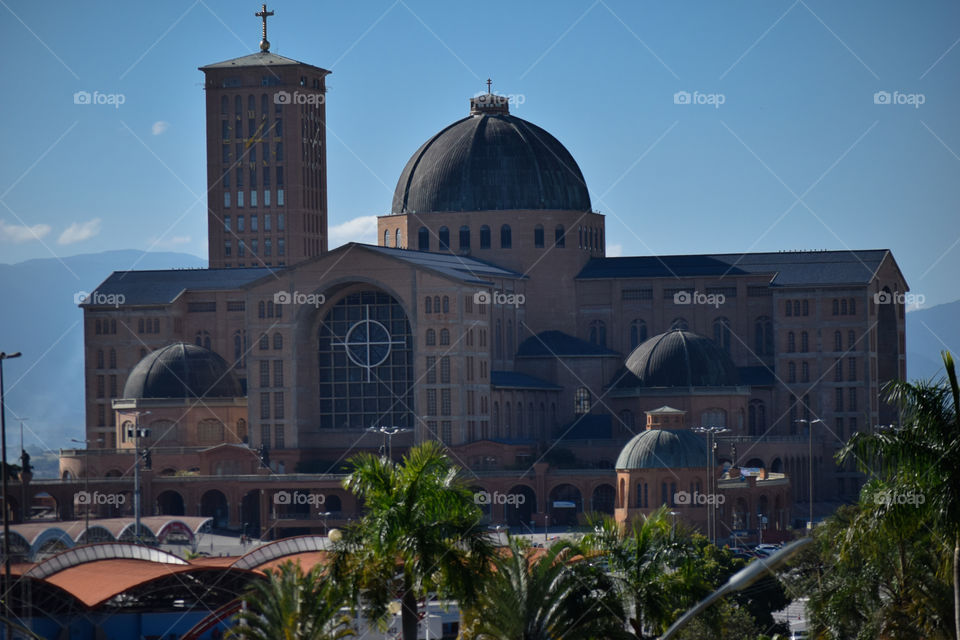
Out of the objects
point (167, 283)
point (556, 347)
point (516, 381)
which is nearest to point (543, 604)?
point (516, 381)

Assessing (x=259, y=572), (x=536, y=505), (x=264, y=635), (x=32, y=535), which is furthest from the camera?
(x=536, y=505)

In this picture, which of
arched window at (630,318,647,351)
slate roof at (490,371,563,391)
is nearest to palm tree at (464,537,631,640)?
slate roof at (490,371,563,391)

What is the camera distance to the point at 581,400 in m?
130

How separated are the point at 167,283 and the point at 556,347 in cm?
2939

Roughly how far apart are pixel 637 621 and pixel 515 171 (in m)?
91.1

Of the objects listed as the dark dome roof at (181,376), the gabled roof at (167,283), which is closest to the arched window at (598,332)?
the gabled roof at (167,283)

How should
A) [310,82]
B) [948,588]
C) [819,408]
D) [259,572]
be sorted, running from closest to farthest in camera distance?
[948,588], [259,572], [819,408], [310,82]

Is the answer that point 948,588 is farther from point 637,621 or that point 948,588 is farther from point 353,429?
point 353,429

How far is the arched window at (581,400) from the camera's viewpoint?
424ft

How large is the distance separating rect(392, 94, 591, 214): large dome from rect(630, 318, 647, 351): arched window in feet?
29.8

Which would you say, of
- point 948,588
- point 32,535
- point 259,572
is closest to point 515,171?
point 32,535

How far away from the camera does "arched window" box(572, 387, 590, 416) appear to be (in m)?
129

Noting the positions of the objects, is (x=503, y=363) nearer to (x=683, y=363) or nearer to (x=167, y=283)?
(x=683, y=363)

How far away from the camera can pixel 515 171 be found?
134m
